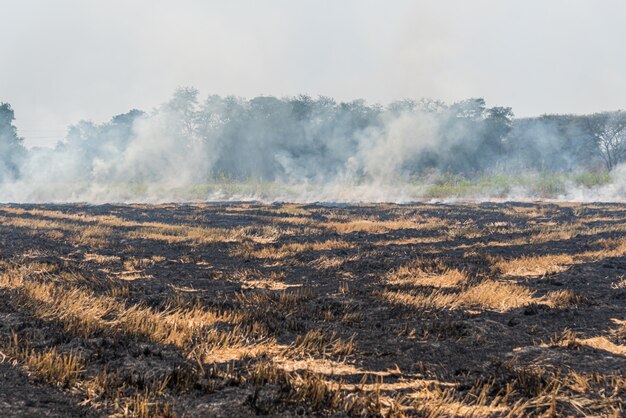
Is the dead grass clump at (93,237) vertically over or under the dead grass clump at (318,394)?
over

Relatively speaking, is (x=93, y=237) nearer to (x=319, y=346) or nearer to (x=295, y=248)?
(x=295, y=248)

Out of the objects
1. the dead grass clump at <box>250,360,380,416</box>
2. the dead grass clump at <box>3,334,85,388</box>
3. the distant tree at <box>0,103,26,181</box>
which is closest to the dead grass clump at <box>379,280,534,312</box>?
the dead grass clump at <box>250,360,380,416</box>

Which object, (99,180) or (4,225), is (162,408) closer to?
(4,225)

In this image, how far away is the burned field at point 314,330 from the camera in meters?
4.30

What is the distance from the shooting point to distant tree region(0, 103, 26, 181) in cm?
5252

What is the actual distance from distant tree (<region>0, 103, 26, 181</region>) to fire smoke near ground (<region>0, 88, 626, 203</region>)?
0.11 metres

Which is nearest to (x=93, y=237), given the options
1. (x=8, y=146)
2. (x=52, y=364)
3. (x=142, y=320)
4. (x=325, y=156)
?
(x=142, y=320)

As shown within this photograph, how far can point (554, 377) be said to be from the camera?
486 centimetres

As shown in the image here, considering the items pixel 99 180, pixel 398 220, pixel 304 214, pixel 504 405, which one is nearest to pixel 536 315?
pixel 504 405

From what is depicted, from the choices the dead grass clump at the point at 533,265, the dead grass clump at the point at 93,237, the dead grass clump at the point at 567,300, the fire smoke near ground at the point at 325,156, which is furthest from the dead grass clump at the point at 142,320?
the fire smoke near ground at the point at 325,156

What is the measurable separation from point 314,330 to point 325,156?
41.2 metres

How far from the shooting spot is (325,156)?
47.1 metres

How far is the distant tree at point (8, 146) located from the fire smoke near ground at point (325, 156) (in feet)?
0.35

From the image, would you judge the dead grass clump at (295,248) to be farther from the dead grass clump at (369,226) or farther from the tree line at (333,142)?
the tree line at (333,142)
